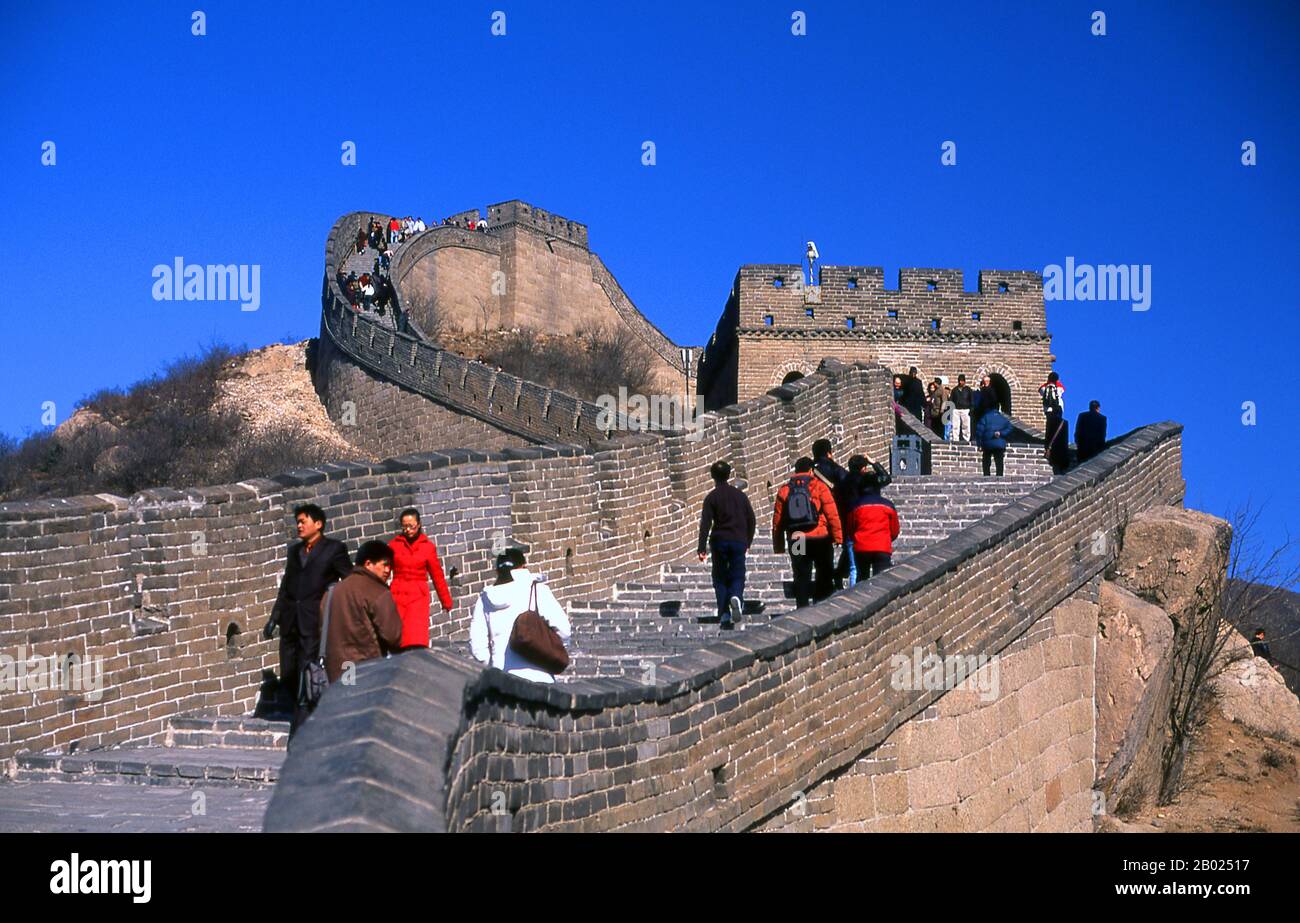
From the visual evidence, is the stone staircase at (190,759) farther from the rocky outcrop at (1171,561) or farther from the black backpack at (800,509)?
the rocky outcrop at (1171,561)

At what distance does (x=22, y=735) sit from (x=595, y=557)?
5.95 metres

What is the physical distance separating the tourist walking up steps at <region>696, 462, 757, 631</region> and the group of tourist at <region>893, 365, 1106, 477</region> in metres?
7.06

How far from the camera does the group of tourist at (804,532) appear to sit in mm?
12125

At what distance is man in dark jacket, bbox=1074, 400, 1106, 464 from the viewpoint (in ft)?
62.6

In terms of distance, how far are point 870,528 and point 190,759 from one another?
553 centimetres

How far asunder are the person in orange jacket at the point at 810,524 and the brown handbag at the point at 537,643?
4.02 meters

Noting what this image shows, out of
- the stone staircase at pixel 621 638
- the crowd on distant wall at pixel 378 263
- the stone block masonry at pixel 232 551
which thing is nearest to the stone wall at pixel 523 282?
the crowd on distant wall at pixel 378 263

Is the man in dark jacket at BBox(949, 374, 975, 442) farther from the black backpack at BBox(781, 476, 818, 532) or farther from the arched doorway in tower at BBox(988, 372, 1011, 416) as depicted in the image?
the arched doorway in tower at BBox(988, 372, 1011, 416)

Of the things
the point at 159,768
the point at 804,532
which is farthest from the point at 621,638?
the point at 159,768

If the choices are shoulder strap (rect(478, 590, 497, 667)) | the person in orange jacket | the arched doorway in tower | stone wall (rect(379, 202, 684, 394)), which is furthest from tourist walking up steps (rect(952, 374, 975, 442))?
stone wall (rect(379, 202, 684, 394))

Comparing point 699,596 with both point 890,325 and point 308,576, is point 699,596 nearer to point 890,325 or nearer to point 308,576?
point 308,576

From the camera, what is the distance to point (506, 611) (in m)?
8.73
